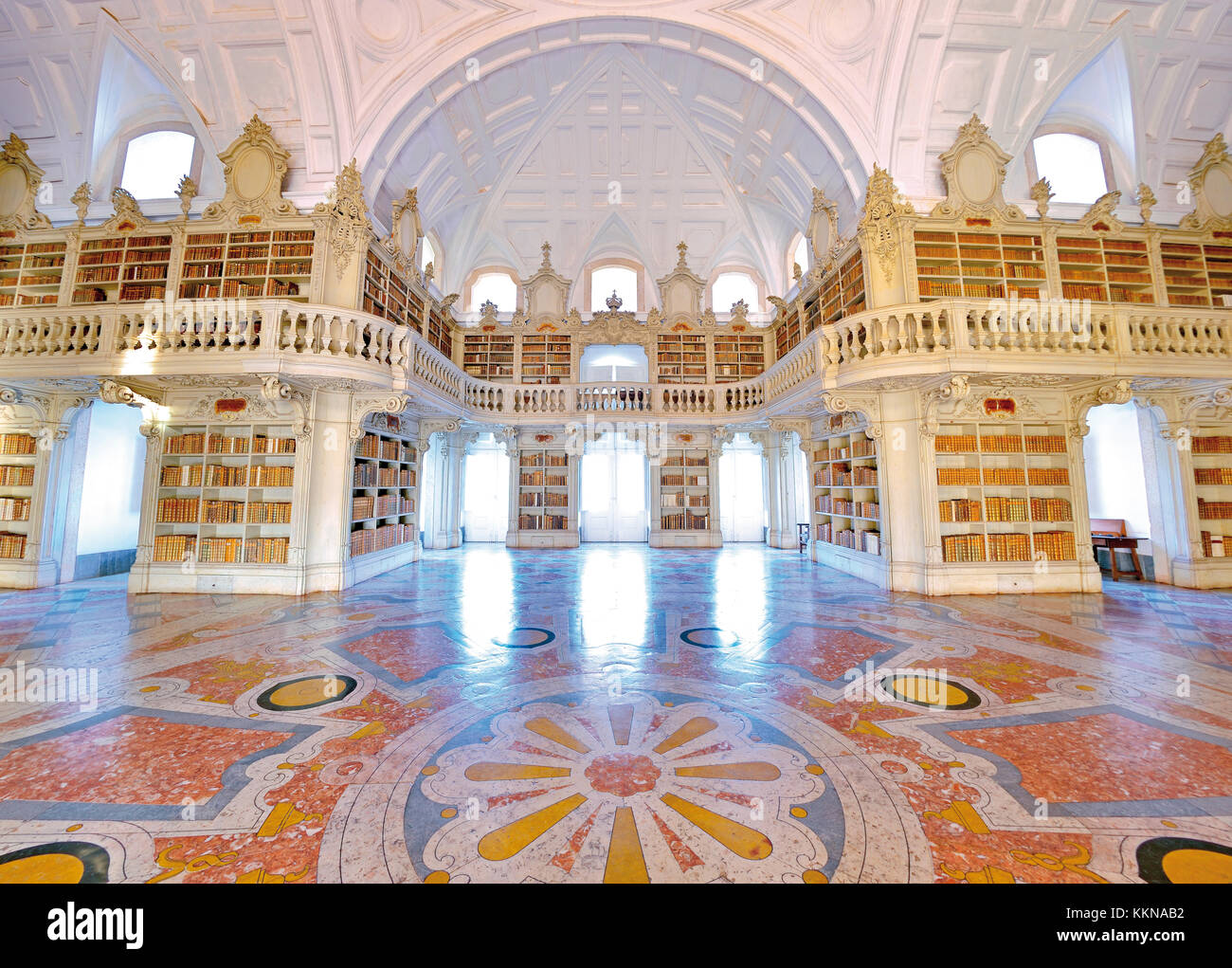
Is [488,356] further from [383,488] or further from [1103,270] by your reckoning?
[1103,270]

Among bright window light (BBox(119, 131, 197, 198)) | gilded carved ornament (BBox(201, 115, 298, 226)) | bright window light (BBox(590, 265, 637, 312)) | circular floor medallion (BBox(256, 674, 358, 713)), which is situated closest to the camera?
circular floor medallion (BBox(256, 674, 358, 713))

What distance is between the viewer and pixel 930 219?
24.6 ft

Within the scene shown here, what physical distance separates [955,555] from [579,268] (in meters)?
12.4

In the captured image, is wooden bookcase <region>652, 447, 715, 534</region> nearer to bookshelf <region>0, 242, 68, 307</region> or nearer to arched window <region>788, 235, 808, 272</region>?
arched window <region>788, 235, 808, 272</region>

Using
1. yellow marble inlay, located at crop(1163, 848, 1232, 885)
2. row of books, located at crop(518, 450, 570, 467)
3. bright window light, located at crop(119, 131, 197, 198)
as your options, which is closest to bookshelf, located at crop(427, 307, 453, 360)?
row of books, located at crop(518, 450, 570, 467)

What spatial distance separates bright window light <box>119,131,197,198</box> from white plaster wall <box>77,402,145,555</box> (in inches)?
171

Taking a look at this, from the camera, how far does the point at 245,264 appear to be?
7.56m

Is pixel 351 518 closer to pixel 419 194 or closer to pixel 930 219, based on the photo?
pixel 419 194

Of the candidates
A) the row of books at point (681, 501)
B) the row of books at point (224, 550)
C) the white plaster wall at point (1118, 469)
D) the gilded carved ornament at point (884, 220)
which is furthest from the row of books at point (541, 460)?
the white plaster wall at point (1118, 469)

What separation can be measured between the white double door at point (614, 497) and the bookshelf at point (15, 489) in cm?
1094

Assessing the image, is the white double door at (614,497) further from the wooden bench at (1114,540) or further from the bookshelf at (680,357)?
the wooden bench at (1114,540)

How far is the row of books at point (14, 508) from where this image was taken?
7.52m

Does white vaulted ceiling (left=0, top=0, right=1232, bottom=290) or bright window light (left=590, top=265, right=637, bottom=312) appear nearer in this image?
white vaulted ceiling (left=0, top=0, right=1232, bottom=290)

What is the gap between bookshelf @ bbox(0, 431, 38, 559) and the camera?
746 cm
